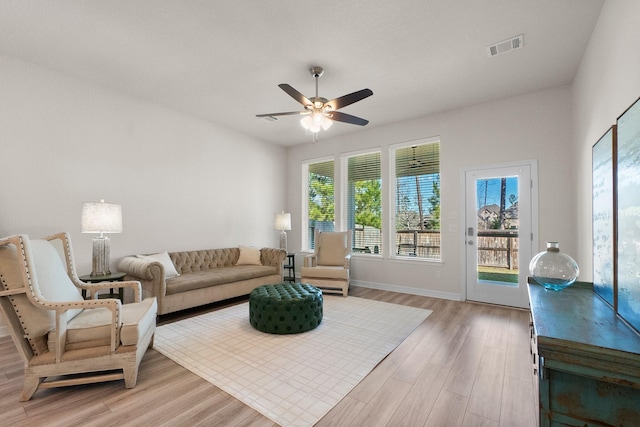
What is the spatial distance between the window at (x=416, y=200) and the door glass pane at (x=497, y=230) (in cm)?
68

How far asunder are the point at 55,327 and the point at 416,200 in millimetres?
4816

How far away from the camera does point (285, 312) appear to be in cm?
311

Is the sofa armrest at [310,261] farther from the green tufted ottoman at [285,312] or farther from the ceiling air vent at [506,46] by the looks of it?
the ceiling air vent at [506,46]

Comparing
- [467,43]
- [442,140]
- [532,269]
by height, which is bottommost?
[532,269]

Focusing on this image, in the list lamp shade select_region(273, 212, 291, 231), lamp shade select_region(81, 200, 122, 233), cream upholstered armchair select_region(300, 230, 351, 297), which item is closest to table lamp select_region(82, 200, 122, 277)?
lamp shade select_region(81, 200, 122, 233)

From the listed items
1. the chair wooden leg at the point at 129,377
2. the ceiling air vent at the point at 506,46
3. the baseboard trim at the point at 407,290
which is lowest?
the baseboard trim at the point at 407,290

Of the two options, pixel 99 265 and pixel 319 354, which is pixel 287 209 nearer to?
pixel 99 265

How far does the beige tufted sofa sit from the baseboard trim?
159 cm

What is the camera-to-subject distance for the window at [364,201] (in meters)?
5.59

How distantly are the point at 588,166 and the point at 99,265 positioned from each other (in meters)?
5.24

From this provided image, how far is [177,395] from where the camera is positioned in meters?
2.05

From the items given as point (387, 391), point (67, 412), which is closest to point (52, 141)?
point (67, 412)

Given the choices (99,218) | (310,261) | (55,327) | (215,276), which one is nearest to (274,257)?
(310,261)

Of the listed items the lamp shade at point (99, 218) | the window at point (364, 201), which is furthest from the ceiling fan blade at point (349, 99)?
the lamp shade at point (99, 218)
